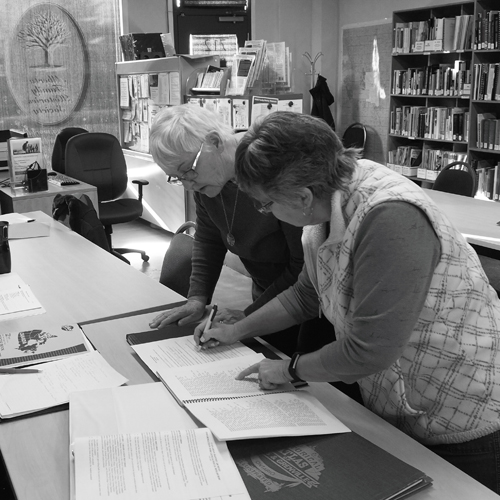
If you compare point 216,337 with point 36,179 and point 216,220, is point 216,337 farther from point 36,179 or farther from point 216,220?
point 36,179

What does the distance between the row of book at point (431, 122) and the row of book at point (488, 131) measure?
137 millimetres

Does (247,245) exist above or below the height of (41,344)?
above

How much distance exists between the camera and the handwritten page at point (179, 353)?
158cm

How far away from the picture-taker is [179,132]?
1.74m

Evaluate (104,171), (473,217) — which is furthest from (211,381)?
(104,171)

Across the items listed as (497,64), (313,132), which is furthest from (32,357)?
(497,64)

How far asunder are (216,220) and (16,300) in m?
0.74

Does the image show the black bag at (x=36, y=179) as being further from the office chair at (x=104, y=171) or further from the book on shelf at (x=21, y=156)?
the office chair at (x=104, y=171)

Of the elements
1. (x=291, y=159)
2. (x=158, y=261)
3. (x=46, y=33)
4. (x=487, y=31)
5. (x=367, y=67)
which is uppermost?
(x=46, y=33)

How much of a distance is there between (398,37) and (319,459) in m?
6.15

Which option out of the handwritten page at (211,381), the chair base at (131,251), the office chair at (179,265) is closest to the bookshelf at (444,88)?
the chair base at (131,251)

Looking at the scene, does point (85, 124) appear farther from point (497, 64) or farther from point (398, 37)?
point (497, 64)

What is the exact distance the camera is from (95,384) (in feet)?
4.88

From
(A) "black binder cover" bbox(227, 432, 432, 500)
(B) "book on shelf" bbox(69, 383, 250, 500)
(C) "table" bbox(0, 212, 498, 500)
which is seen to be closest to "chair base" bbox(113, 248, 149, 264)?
(C) "table" bbox(0, 212, 498, 500)
